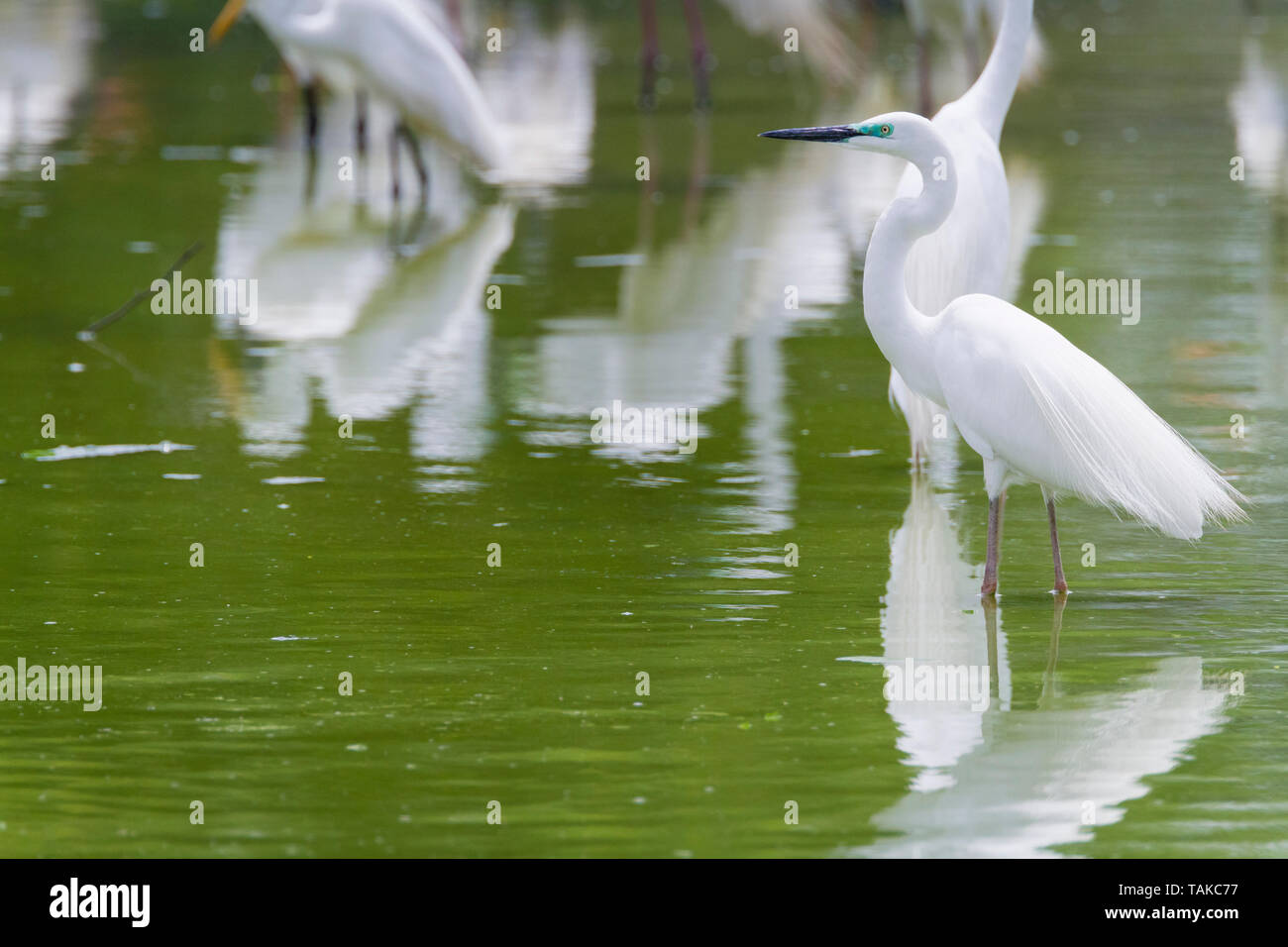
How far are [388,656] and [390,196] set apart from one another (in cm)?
941

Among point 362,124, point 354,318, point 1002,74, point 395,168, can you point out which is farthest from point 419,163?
point 1002,74

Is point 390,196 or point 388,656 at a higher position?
point 390,196

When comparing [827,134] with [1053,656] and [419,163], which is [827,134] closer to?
[1053,656]

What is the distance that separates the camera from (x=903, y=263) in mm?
6598

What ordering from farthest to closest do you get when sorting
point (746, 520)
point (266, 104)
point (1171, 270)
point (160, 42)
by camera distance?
point (160, 42)
point (266, 104)
point (1171, 270)
point (746, 520)

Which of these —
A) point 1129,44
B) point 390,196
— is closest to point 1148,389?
point 390,196

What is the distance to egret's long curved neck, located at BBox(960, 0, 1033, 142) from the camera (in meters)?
8.07

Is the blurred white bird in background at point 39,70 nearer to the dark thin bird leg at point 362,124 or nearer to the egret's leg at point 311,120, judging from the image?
the egret's leg at point 311,120

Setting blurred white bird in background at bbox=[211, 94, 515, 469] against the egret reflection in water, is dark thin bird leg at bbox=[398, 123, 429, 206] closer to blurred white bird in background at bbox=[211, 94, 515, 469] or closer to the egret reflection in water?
blurred white bird in background at bbox=[211, 94, 515, 469]

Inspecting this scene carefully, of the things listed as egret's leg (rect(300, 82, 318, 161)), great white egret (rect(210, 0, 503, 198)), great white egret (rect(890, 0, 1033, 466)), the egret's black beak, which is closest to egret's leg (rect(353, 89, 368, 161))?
egret's leg (rect(300, 82, 318, 161))

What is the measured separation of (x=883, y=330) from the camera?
21.6ft

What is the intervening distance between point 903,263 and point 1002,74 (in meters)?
1.77
